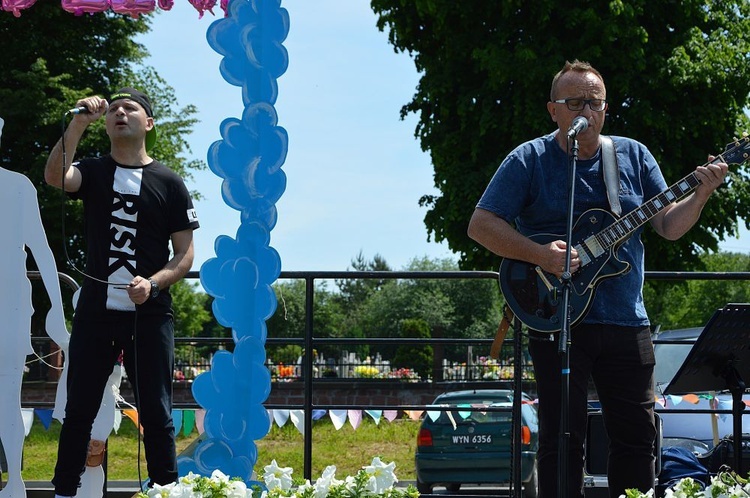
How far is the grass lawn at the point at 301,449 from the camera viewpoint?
1175 cm

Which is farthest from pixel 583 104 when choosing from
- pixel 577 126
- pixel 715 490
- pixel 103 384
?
pixel 103 384

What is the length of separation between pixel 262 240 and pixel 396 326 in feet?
130

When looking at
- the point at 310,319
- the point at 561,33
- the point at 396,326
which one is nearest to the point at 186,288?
the point at 396,326

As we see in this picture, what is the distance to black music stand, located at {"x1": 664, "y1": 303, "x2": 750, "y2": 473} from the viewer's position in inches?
158

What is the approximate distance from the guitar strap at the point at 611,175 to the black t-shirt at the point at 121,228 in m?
1.83

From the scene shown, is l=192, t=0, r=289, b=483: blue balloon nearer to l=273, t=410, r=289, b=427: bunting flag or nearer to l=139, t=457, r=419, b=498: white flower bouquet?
l=139, t=457, r=419, b=498: white flower bouquet

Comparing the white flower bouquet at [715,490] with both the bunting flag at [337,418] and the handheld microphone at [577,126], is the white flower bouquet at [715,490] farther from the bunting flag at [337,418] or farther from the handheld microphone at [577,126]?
the bunting flag at [337,418]

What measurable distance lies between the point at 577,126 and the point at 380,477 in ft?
4.88

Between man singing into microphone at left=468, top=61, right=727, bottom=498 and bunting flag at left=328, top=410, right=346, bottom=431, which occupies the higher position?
man singing into microphone at left=468, top=61, right=727, bottom=498

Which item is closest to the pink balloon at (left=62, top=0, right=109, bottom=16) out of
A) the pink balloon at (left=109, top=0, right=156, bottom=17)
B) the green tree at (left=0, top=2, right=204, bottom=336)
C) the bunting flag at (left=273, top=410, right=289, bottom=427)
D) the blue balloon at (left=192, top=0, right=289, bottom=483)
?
the pink balloon at (left=109, top=0, right=156, bottom=17)

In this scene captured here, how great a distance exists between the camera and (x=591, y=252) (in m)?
3.93

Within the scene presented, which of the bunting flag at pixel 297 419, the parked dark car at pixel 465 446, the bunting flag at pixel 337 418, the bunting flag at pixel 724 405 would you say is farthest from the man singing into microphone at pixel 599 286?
the parked dark car at pixel 465 446

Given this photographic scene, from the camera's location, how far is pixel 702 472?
5.27 meters

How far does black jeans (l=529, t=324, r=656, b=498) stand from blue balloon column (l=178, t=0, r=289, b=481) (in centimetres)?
146
